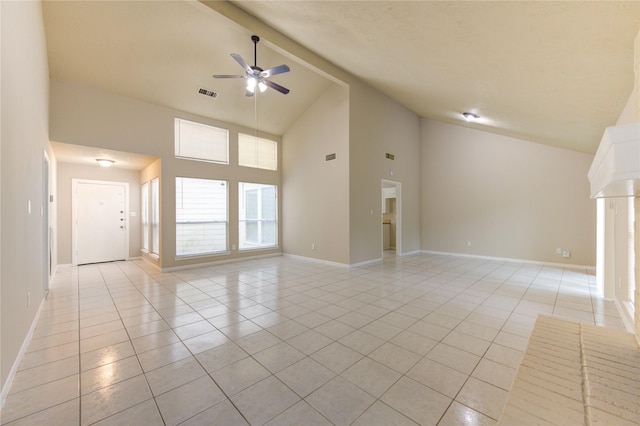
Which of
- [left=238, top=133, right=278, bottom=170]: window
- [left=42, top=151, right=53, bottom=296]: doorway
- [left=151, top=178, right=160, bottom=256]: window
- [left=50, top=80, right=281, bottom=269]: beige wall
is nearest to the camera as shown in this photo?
[left=42, top=151, right=53, bottom=296]: doorway

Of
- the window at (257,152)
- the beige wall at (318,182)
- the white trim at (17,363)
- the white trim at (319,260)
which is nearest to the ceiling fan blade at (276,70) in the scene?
the beige wall at (318,182)

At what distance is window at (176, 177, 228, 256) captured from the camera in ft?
19.4

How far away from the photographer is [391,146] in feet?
22.9

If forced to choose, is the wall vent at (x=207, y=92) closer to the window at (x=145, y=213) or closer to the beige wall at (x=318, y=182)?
the beige wall at (x=318, y=182)

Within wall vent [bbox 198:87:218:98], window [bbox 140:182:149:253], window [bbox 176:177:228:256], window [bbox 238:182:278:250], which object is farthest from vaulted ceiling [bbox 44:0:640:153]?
window [bbox 140:182:149:253]

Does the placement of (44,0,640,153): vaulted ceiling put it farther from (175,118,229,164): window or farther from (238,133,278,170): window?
(238,133,278,170): window

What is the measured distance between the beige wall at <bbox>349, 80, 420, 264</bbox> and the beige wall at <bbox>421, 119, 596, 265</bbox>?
61cm

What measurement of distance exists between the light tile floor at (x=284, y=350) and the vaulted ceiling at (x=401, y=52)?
2.64 meters

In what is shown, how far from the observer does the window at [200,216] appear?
592cm

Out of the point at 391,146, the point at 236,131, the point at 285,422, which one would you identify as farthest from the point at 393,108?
the point at 285,422

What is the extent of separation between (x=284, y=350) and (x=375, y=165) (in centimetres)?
506

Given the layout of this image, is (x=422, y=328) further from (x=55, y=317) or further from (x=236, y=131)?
(x=236, y=131)

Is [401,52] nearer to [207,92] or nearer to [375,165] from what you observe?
[375,165]

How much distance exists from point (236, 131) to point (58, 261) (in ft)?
16.7
